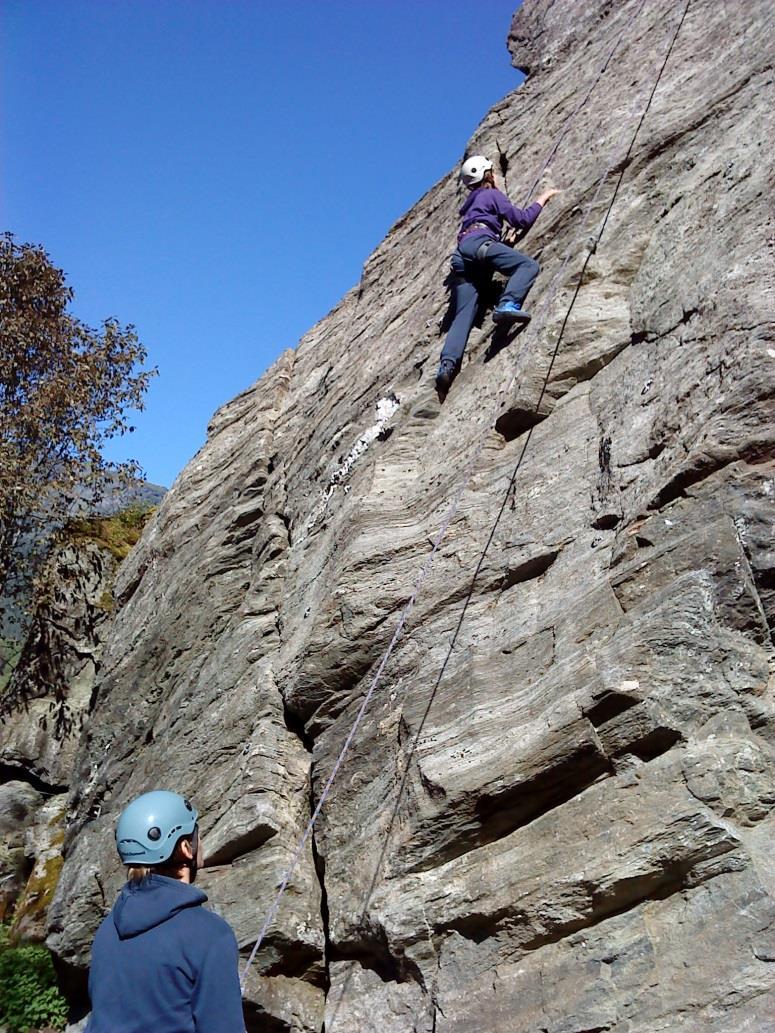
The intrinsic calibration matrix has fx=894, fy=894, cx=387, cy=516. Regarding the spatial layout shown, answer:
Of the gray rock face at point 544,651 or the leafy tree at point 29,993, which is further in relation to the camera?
the leafy tree at point 29,993

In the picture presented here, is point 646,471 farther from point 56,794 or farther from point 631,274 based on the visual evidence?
point 56,794

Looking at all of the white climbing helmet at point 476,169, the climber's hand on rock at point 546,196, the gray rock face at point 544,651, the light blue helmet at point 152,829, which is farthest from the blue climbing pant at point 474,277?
the light blue helmet at point 152,829

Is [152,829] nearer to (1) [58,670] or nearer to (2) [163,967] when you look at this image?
(2) [163,967]

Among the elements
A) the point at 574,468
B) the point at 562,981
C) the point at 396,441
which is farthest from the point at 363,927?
the point at 396,441

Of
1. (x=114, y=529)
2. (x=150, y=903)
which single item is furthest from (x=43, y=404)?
(x=150, y=903)

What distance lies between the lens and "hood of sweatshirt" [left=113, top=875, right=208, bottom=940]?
3.82 metres

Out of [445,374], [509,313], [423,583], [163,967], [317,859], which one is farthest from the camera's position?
[445,374]

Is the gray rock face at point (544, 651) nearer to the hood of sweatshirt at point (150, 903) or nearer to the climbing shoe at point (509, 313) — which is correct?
the climbing shoe at point (509, 313)

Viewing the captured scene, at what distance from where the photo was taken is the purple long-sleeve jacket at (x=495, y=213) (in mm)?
10547

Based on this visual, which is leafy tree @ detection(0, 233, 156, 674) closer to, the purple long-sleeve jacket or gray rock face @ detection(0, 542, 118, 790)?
gray rock face @ detection(0, 542, 118, 790)

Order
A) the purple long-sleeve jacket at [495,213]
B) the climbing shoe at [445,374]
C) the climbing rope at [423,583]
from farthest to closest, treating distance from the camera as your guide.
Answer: the purple long-sleeve jacket at [495,213], the climbing shoe at [445,374], the climbing rope at [423,583]

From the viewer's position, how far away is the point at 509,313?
29.8ft

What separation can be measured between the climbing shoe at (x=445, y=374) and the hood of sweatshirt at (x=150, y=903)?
22.4 ft

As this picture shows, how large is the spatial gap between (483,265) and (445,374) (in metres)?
1.41
